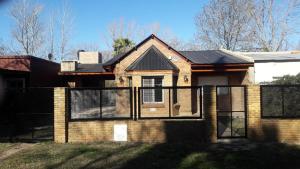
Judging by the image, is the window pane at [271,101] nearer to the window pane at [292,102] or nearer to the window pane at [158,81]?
the window pane at [292,102]

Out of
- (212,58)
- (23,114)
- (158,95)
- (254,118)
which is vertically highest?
(212,58)

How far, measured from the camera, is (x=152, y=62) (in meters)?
23.3

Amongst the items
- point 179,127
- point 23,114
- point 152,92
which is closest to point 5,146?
point 23,114

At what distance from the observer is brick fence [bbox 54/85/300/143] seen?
12891mm

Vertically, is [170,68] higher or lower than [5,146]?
higher

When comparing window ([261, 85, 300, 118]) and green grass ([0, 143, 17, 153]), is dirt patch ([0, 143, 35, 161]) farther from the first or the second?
window ([261, 85, 300, 118])

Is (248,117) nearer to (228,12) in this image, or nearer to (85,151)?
(85,151)

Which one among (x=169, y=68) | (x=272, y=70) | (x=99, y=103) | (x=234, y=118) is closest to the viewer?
(x=99, y=103)

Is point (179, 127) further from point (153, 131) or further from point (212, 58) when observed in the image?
point (212, 58)

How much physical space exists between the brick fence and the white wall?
1522 cm

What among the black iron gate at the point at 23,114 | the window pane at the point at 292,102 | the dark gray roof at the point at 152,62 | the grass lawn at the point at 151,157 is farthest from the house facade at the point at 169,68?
the grass lawn at the point at 151,157

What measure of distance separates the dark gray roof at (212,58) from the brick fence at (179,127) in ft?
37.8

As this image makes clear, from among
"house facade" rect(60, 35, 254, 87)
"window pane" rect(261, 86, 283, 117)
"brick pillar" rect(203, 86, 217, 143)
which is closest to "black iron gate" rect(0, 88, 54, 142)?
"brick pillar" rect(203, 86, 217, 143)

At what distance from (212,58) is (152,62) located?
4894mm
